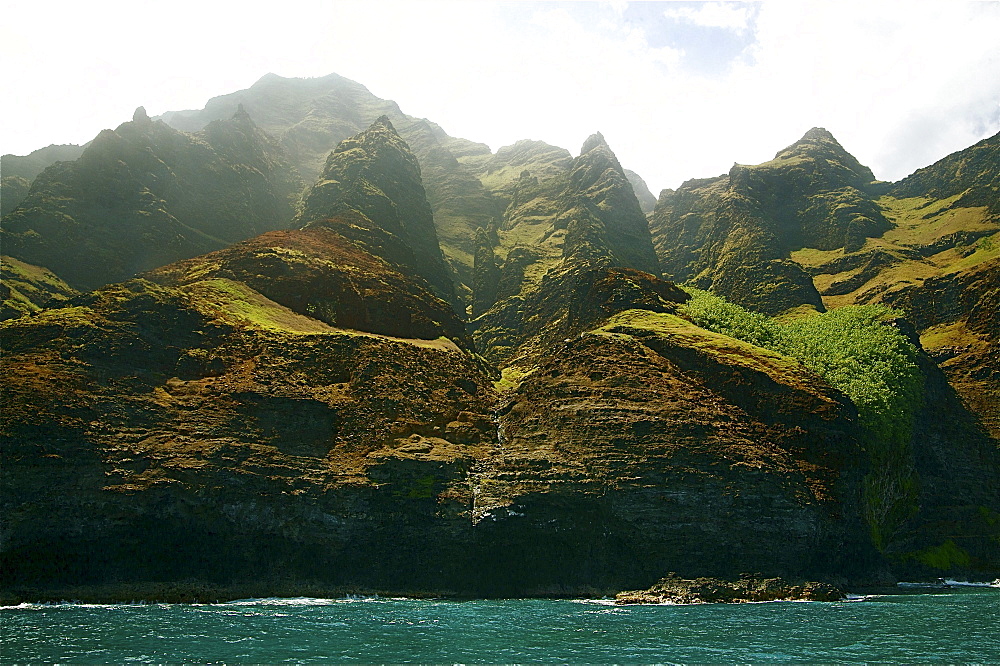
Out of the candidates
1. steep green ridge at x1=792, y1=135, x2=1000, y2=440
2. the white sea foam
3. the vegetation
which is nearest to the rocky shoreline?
the vegetation

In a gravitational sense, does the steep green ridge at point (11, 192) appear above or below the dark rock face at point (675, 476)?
above

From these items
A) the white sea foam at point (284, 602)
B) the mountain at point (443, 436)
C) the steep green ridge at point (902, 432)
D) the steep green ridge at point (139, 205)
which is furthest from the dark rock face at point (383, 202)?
the white sea foam at point (284, 602)

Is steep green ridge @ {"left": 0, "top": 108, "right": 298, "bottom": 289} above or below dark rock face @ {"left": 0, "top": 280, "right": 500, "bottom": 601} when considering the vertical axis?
above

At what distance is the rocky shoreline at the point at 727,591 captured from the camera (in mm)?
62688

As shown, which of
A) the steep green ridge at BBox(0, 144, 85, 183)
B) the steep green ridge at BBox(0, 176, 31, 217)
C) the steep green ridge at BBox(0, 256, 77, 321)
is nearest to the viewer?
the steep green ridge at BBox(0, 256, 77, 321)

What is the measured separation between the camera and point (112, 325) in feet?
226

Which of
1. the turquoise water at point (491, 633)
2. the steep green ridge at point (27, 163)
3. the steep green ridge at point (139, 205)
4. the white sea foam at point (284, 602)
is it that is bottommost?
the white sea foam at point (284, 602)

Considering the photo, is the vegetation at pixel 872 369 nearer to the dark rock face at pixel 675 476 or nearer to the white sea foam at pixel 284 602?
the dark rock face at pixel 675 476

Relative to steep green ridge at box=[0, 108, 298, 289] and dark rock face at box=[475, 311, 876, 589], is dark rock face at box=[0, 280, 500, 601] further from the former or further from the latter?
steep green ridge at box=[0, 108, 298, 289]

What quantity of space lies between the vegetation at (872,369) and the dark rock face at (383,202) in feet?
198

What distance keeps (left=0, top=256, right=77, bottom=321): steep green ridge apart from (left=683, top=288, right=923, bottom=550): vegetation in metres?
107

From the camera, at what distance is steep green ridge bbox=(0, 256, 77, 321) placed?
344 feet

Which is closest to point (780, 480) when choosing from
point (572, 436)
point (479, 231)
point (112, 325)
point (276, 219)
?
point (572, 436)

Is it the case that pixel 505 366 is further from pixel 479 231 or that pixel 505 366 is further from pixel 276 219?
pixel 276 219
